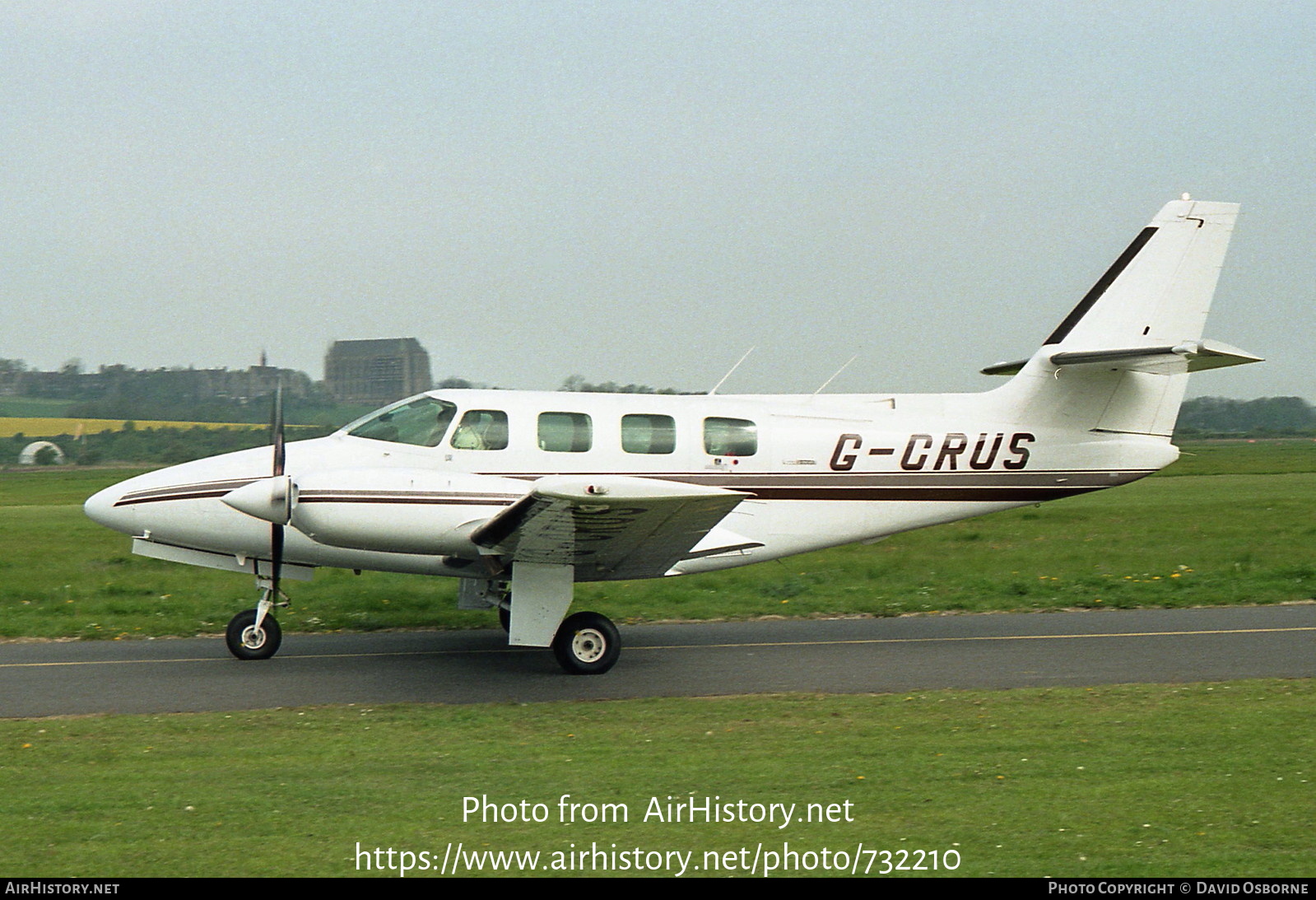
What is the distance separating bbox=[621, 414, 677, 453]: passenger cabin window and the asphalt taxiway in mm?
2058

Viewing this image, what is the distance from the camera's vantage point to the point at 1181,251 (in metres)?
12.2

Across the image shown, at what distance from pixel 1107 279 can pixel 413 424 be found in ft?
24.7

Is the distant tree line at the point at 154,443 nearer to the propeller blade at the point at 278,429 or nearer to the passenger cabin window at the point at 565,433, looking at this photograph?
the propeller blade at the point at 278,429

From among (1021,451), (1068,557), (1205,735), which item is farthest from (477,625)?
(1068,557)

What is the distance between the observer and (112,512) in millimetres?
10469

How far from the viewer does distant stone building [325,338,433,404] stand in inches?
574

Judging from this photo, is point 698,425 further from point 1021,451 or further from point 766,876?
point 766,876

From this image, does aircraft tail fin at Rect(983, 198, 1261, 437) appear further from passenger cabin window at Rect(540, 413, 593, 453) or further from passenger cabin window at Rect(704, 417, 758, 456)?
passenger cabin window at Rect(540, 413, 593, 453)

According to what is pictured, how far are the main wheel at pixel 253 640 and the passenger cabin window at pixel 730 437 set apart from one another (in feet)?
14.9

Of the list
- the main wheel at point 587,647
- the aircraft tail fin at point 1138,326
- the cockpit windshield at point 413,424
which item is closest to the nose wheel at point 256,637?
the cockpit windshield at point 413,424

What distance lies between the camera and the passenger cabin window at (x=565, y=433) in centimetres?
1084

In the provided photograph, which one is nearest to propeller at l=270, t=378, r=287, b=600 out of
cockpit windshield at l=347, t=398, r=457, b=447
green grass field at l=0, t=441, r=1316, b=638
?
cockpit windshield at l=347, t=398, r=457, b=447
